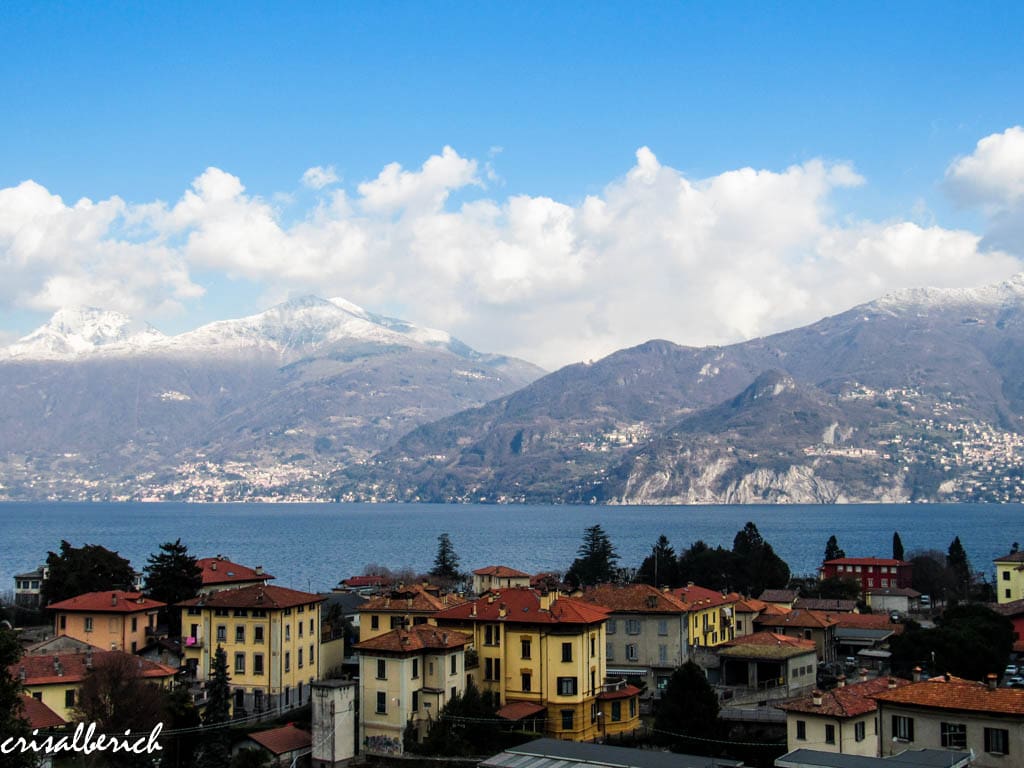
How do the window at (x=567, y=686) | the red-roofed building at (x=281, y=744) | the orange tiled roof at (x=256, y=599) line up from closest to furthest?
1. the red-roofed building at (x=281, y=744)
2. the window at (x=567, y=686)
3. the orange tiled roof at (x=256, y=599)

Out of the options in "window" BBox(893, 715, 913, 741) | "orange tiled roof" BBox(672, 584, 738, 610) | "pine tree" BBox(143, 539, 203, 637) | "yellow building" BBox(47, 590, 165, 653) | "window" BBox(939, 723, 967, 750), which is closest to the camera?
"window" BBox(939, 723, 967, 750)

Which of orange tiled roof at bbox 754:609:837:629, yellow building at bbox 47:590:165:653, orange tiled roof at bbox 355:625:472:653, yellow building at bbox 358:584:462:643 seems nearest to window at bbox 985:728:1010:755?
orange tiled roof at bbox 355:625:472:653

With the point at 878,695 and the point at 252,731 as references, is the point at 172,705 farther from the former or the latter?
the point at 878,695

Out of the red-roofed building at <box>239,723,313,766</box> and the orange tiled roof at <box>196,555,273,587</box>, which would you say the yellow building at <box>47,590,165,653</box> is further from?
the red-roofed building at <box>239,723,313,766</box>

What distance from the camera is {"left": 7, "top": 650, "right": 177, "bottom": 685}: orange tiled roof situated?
43.2 m

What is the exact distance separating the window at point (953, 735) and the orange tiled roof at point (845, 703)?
2303 mm

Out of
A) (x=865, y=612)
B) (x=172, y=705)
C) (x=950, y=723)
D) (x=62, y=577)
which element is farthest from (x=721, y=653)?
(x=62, y=577)

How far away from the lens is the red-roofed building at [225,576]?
209 ft

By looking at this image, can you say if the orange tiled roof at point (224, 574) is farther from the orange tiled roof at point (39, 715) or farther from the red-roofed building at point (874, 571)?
the red-roofed building at point (874, 571)

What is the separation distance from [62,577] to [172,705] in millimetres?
29219

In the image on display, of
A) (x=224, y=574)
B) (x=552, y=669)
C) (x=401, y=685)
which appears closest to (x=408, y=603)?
(x=401, y=685)

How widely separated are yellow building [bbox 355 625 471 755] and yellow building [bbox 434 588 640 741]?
2.46 metres

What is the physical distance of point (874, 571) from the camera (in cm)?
10462

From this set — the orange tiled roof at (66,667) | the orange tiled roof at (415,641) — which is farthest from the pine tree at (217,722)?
the orange tiled roof at (415,641)
